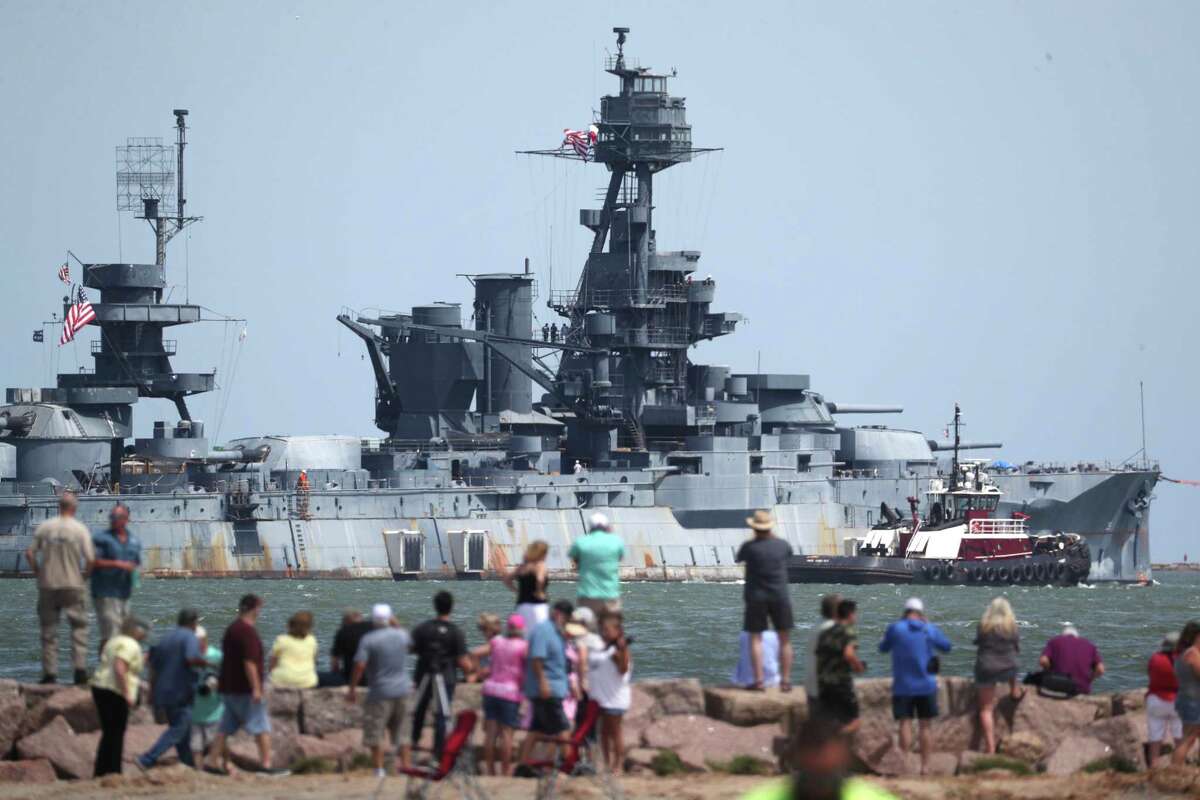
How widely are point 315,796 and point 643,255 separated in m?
60.9

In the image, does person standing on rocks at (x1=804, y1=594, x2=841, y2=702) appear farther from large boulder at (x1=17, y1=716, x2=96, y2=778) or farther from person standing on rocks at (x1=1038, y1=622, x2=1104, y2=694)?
large boulder at (x1=17, y1=716, x2=96, y2=778)

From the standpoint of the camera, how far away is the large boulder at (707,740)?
1780cm

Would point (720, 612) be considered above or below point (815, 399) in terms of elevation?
below

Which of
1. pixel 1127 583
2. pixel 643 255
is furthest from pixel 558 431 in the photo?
pixel 1127 583

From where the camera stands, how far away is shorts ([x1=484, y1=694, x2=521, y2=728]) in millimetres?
16734

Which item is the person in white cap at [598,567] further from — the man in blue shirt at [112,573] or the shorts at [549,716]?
the man in blue shirt at [112,573]

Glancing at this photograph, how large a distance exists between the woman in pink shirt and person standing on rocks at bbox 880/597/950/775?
2932 mm

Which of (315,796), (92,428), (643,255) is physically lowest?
(315,796)

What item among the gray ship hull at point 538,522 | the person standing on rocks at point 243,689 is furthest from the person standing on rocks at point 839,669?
the gray ship hull at point 538,522

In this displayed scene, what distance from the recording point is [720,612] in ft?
161

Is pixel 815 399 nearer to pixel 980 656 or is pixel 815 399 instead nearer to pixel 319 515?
pixel 319 515

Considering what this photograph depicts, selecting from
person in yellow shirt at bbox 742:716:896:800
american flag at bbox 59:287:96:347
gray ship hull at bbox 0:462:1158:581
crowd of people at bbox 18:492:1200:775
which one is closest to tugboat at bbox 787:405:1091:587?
gray ship hull at bbox 0:462:1158:581

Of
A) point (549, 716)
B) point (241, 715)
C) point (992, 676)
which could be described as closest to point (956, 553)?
point (992, 676)

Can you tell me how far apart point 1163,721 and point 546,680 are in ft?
17.6
